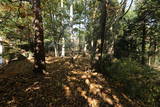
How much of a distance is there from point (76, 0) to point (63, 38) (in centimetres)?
504

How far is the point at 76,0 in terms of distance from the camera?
15.7m

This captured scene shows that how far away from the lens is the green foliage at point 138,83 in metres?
5.16

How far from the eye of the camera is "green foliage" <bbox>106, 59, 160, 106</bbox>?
5.16 m

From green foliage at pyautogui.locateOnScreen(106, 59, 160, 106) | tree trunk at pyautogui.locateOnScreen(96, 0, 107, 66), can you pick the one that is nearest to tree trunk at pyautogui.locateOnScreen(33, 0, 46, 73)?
tree trunk at pyautogui.locateOnScreen(96, 0, 107, 66)

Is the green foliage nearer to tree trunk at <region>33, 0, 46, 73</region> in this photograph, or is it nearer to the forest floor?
the forest floor

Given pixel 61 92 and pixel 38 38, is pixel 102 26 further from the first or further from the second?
pixel 61 92

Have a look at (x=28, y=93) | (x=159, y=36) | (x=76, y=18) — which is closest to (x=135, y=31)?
(x=159, y=36)

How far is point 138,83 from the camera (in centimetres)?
577

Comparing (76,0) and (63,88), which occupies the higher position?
(76,0)

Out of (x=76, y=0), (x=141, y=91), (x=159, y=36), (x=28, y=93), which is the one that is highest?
(x=76, y=0)

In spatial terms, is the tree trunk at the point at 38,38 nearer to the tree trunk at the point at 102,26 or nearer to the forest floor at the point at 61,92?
the forest floor at the point at 61,92

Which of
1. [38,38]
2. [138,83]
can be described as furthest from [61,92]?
[138,83]

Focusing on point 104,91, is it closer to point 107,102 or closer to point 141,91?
point 107,102

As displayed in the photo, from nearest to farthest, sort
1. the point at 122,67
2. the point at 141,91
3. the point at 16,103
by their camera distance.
→ the point at 16,103
the point at 141,91
the point at 122,67
